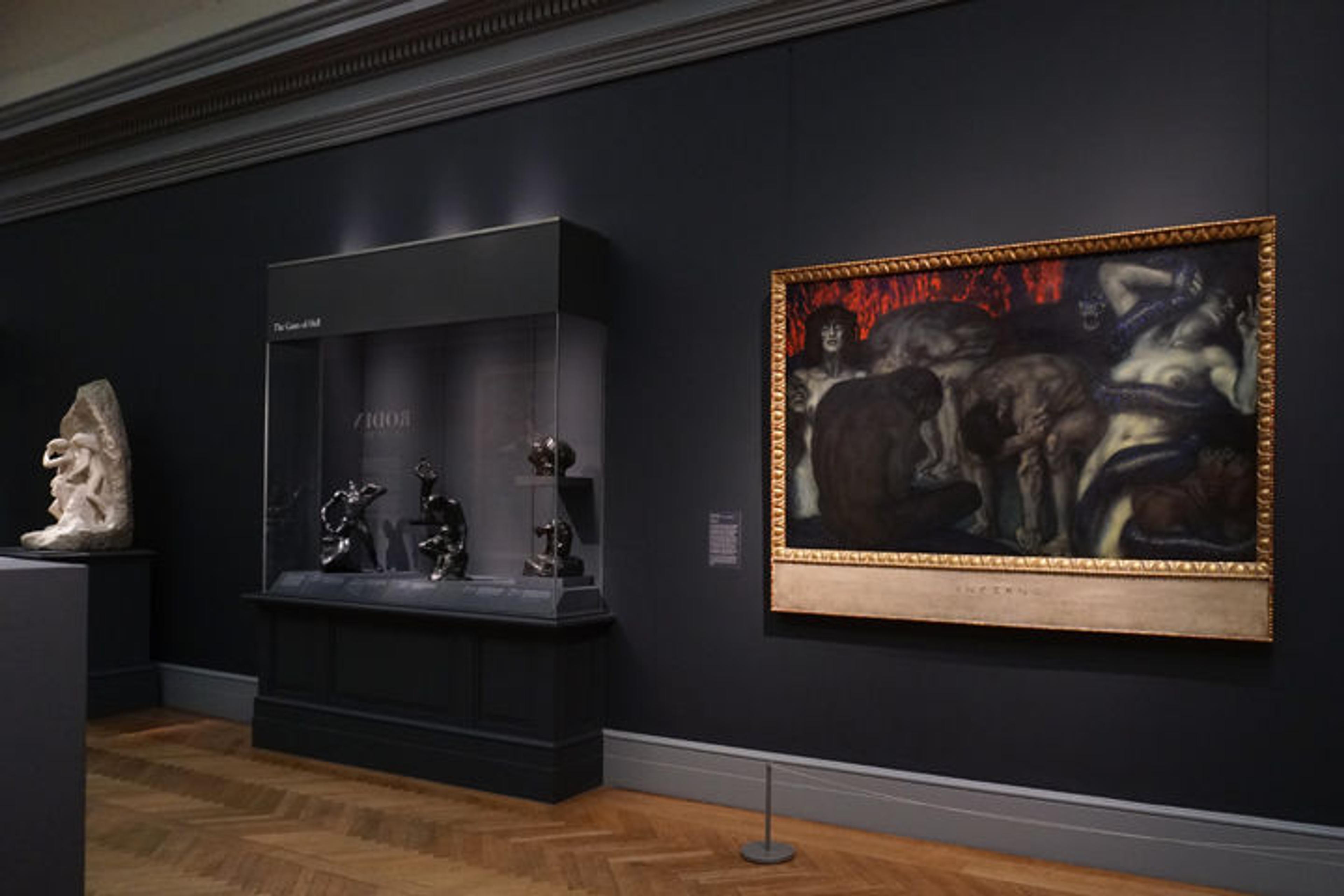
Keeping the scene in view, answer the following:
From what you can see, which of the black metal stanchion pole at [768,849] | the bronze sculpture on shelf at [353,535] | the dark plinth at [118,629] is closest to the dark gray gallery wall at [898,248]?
the black metal stanchion pole at [768,849]

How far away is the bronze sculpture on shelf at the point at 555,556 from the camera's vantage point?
6078 millimetres

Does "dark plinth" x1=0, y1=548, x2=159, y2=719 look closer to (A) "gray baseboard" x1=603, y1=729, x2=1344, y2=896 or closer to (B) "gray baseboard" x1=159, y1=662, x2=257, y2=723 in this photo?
(B) "gray baseboard" x1=159, y1=662, x2=257, y2=723

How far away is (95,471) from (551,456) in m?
4.47

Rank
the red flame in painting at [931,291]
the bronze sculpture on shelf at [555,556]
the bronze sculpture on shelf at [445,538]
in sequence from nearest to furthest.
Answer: the red flame in painting at [931,291] → the bronze sculpture on shelf at [555,556] → the bronze sculpture on shelf at [445,538]

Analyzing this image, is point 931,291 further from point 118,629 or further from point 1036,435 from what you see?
point 118,629

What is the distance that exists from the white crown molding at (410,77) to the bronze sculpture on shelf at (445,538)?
103 inches

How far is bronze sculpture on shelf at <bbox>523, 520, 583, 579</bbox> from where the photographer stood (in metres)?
6.08

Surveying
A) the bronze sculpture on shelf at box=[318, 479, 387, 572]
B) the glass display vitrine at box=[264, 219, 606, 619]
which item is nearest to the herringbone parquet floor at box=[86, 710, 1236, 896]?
the glass display vitrine at box=[264, 219, 606, 619]

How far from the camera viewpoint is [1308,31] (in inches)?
175

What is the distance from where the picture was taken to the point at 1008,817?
495 centimetres

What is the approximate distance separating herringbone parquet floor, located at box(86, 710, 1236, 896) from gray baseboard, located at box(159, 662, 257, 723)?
149 centimetres

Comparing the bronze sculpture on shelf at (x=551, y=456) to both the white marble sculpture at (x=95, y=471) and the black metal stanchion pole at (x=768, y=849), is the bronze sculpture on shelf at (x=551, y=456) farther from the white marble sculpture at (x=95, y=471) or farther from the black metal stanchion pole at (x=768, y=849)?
the white marble sculpture at (x=95, y=471)

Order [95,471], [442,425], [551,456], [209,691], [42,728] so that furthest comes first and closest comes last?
[95,471]
[209,691]
[442,425]
[551,456]
[42,728]

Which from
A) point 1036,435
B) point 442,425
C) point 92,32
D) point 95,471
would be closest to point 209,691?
point 95,471
